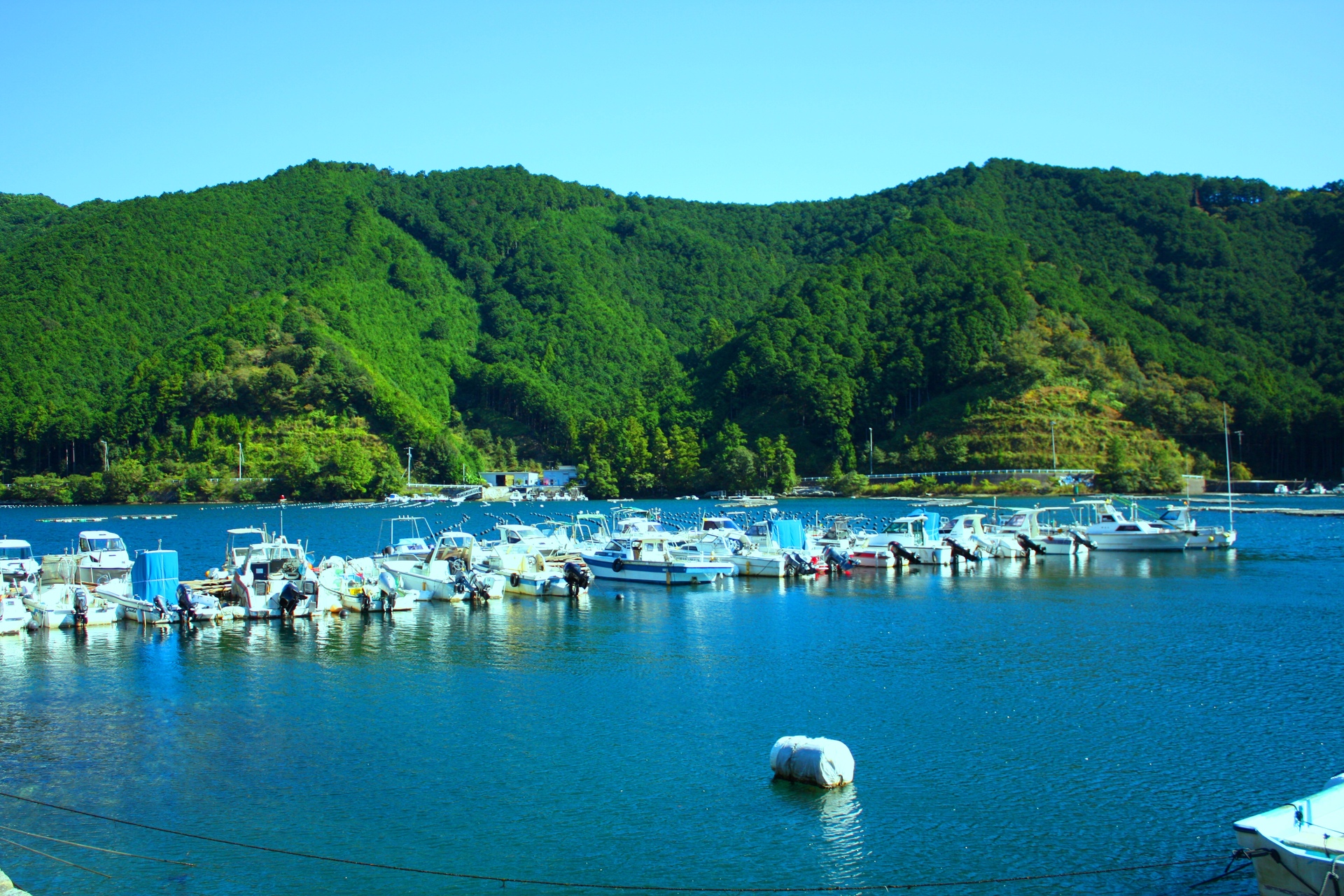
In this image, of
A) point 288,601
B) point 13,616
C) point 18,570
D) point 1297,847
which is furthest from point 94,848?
point 18,570

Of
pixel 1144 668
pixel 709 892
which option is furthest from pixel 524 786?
pixel 1144 668

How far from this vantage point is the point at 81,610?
136ft

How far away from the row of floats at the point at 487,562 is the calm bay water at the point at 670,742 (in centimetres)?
215

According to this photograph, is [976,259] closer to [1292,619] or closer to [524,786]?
[1292,619]

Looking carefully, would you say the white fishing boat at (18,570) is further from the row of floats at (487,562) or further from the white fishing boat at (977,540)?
the white fishing boat at (977,540)

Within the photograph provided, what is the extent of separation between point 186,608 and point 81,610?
12.4ft

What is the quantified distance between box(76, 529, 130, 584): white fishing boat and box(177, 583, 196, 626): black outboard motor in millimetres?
5807

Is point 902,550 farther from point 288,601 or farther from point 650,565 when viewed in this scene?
point 288,601

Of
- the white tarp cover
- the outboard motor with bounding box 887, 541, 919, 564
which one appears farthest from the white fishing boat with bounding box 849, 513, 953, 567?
the white tarp cover

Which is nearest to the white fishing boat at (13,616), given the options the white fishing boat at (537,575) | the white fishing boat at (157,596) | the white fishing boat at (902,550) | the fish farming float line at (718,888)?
the white fishing boat at (157,596)

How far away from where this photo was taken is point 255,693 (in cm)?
3045

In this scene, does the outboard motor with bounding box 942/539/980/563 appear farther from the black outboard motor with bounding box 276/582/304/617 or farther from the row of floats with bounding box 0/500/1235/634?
the black outboard motor with bounding box 276/582/304/617

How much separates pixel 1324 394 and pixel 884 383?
6425 cm

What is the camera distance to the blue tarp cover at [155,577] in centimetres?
4397
